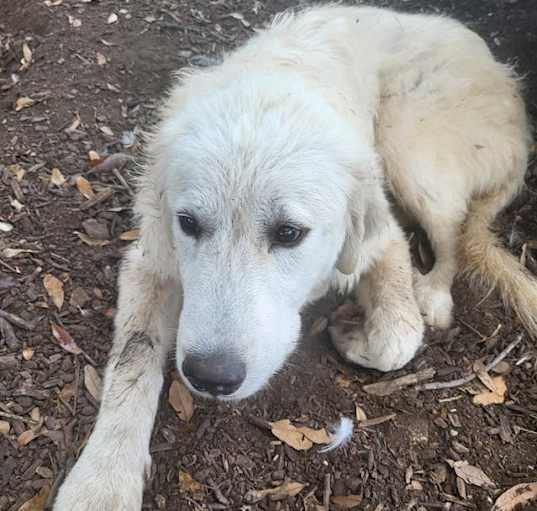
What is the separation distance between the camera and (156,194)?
298 centimetres

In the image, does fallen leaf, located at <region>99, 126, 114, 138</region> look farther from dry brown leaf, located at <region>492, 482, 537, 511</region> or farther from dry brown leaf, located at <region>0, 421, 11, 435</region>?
dry brown leaf, located at <region>492, 482, 537, 511</region>

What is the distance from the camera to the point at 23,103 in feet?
13.9

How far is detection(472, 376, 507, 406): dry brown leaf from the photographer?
314 centimetres

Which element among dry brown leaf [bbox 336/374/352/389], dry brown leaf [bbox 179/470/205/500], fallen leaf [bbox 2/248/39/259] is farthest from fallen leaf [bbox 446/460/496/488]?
fallen leaf [bbox 2/248/39/259]

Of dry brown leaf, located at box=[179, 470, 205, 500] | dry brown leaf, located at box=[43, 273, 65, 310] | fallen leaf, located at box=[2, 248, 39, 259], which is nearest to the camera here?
dry brown leaf, located at box=[179, 470, 205, 500]

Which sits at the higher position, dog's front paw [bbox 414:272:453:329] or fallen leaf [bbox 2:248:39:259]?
dog's front paw [bbox 414:272:453:329]

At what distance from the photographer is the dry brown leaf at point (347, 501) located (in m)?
2.71

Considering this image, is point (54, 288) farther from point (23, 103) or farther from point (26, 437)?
point (23, 103)

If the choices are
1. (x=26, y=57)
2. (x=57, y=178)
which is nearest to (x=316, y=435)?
(x=57, y=178)

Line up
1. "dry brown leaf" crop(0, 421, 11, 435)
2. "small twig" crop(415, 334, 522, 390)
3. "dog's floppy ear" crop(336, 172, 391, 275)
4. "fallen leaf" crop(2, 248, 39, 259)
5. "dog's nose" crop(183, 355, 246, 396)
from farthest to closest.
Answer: "fallen leaf" crop(2, 248, 39, 259)
"small twig" crop(415, 334, 522, 390)
"dog's floppy ear" crop(336, 172, 391, 275)
"dry brown leaf" crop(0, 421, 11, 435)
"dog's nose" crop(183, 355, 246, 396)

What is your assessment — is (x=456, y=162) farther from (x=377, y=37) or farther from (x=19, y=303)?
(x=19, y=303)

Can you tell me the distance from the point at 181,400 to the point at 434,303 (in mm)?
1418

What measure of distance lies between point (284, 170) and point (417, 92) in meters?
1.67

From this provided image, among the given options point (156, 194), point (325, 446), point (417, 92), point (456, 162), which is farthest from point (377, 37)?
point (325, 446)
